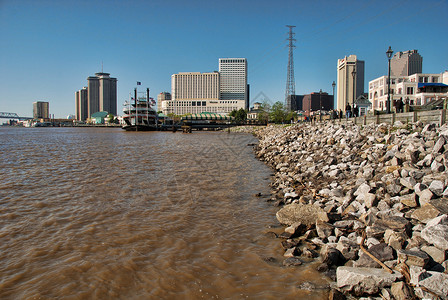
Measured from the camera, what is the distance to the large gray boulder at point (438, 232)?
5.44 m

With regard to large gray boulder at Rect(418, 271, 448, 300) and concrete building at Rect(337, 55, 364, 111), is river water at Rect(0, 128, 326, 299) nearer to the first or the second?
large gray boulder at Rect(418, 271, 448, 300)

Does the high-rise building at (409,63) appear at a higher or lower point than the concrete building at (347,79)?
higher

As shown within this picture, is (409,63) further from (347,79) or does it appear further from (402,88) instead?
(347,79)

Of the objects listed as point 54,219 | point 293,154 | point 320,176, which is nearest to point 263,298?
point 54,219

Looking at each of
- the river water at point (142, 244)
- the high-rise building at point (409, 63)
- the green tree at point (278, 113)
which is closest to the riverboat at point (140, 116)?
the green tree at point (278, 113)

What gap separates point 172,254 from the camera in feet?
22.8

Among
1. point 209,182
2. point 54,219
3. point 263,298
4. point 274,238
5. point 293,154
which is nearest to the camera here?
point 263,298

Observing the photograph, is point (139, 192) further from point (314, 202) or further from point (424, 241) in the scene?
point (424, 241)

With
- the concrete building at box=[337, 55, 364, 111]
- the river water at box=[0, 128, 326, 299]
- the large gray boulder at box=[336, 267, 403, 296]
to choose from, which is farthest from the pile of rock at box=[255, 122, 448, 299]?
the concrete building at box=[337, 55, 364, 111]

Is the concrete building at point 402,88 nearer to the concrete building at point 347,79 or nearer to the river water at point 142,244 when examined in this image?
the concrete building at point 347,79

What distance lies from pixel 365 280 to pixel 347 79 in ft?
289

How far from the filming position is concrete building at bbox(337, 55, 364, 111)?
5580 cm

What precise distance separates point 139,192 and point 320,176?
7.56 metres

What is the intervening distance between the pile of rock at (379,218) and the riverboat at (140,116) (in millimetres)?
94338
